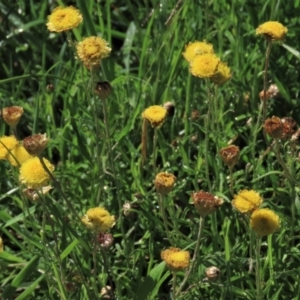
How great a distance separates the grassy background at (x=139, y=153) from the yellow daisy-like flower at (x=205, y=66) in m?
0.21

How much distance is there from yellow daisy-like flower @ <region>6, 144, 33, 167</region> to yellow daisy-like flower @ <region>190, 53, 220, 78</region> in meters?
0.35

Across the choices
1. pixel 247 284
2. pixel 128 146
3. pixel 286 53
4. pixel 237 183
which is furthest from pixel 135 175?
pixel 286 53

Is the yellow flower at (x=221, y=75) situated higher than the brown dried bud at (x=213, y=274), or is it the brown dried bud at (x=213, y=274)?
the yellow flower at (x=221, y=75)

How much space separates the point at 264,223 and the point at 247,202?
0.23ft

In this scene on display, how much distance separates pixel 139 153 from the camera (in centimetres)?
172

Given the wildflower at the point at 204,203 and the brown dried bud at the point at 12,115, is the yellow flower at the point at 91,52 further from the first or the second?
the wildflower at the point at 204,203

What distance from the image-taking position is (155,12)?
194 cm

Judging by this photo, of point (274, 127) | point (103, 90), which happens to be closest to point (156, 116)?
point (103, 90)

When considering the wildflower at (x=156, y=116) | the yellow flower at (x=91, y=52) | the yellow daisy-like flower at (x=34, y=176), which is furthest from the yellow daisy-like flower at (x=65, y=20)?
the yellow daisy-like flower at (x=34, y=176)

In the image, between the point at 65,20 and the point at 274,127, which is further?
the point at 65,20

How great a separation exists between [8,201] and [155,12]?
0.64m

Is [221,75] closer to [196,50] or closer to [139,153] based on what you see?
[196,50]

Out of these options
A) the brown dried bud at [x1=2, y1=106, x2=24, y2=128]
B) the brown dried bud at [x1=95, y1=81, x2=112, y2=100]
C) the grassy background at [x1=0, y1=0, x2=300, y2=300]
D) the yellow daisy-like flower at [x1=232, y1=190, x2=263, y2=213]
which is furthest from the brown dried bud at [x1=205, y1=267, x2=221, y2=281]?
the brown dried bud at [x1=2, y1=106, x2=24, y2=128]

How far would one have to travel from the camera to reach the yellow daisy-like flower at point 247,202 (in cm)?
126
